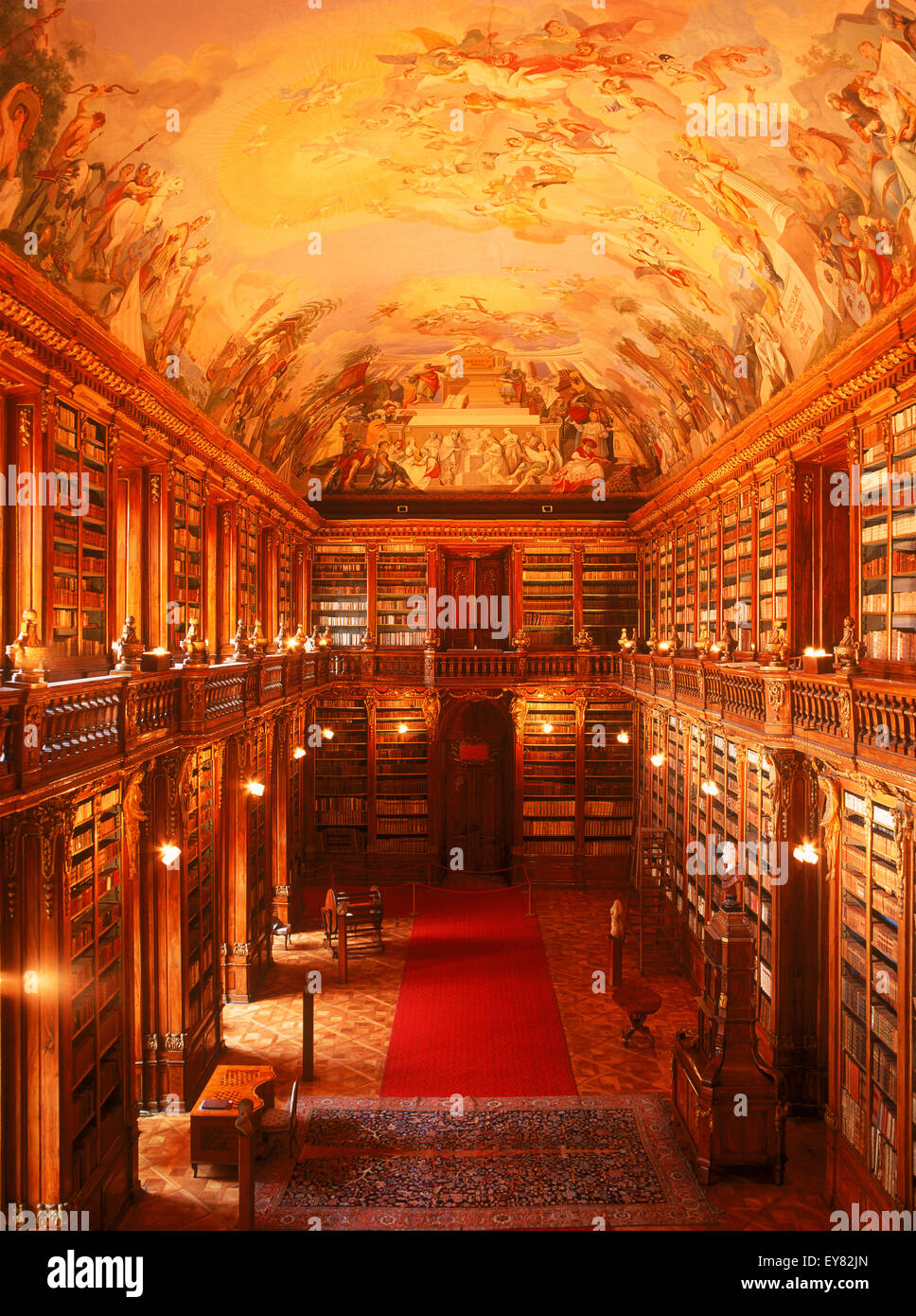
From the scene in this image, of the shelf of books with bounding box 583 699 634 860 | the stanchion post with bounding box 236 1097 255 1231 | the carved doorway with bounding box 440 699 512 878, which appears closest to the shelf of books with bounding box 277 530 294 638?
the carved doorway with bounding box 440 699 512 878

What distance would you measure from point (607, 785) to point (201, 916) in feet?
34.6

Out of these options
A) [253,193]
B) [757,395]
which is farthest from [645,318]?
[253,193]

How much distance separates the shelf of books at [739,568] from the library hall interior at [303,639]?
9cm

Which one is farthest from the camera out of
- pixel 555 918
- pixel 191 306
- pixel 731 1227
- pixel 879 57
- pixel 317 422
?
pixel 317 422

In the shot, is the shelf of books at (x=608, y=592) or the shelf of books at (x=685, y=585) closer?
the shelf of books at (x=685, y=585)

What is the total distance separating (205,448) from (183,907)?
18.9ft

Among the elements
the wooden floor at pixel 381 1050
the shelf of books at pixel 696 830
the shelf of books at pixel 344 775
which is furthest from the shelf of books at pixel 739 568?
the shelf of books at pixel 344 775

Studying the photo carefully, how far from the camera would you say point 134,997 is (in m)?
8.66

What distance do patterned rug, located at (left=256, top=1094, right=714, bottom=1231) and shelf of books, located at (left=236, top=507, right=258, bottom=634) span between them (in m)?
7.31

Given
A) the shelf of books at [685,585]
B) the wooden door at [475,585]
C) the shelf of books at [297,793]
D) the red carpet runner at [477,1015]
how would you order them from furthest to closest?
the wooden door at [475,585], the shelf of books at [297,793], the shelf of books at [685,585], the red carpet runner at [477,1015]

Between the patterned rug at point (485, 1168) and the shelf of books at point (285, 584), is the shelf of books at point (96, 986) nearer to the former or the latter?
the patterned rug at point (485, 1168)

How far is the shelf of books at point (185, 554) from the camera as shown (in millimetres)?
10664

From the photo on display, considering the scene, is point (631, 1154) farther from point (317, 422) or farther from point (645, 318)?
point (317, 422)

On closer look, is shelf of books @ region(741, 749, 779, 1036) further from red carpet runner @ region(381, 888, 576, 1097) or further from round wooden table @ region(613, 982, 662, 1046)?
red carpet runner @ region(381, 888, 576, 1097)
